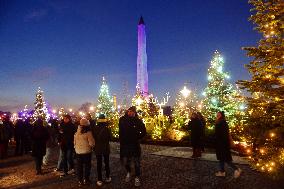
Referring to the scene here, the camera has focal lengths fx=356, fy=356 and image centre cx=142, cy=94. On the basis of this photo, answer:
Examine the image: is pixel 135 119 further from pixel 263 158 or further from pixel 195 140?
pixel 195 140

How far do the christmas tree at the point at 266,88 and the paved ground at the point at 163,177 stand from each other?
4.51ft

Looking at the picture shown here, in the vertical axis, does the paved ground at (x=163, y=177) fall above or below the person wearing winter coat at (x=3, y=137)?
below

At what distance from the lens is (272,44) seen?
30.9ft

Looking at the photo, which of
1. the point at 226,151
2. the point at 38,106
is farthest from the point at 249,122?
the point at 38,106

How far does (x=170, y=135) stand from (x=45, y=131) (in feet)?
34.2

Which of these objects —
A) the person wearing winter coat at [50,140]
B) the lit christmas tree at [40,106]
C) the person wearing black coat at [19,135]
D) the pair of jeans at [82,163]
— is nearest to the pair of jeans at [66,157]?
the pair of jeans at [82,163]

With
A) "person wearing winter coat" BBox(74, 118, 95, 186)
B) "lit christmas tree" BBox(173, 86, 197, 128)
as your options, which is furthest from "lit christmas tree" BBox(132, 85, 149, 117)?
"person wearing winter coat" BBox(74, 118, 95, 186)

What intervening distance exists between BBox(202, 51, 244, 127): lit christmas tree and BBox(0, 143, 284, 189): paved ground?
1567 centimetres

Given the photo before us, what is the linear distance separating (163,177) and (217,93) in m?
21.1

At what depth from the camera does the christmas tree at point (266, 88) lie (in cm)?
873

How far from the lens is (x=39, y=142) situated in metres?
13.0

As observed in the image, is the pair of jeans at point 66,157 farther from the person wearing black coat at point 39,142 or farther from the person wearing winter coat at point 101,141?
the person wearing winter coat at point 101,141

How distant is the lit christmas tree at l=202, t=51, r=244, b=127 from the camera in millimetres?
30266

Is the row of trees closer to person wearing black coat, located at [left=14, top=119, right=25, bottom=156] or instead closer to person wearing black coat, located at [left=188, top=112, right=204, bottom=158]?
person wearing black coat, located at [left=188, top=112, right=204, bottom=158]
